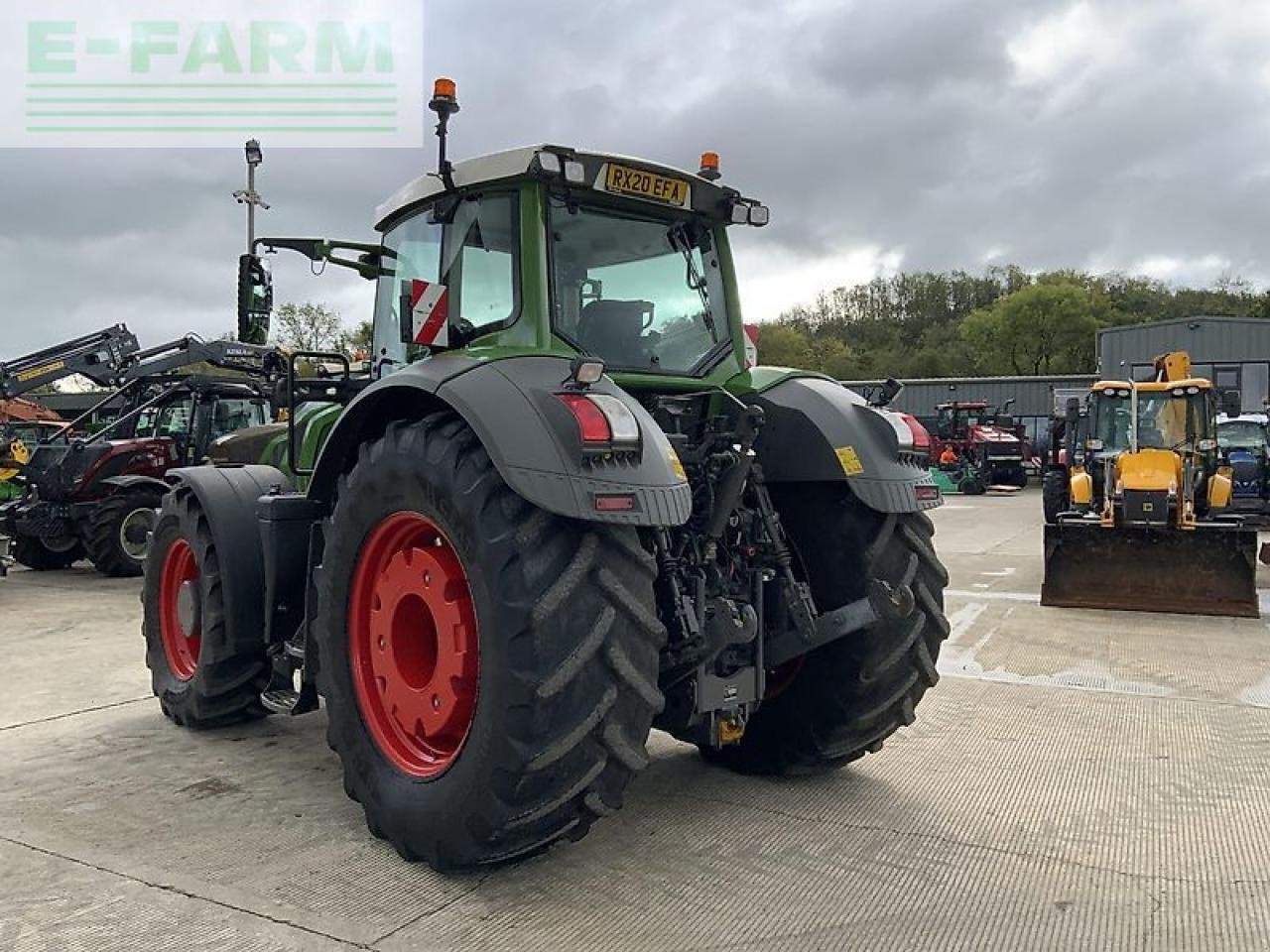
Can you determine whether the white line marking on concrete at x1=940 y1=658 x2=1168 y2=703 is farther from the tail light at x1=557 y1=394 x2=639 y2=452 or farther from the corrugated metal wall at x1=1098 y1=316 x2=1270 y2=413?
the corrugated metal wall at x1=1098 y1=316 x2=1270 y2=413

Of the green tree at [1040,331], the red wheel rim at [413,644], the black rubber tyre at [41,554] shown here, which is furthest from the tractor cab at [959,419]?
the green tree at [1040,331]

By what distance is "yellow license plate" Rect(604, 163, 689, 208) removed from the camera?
374 cm

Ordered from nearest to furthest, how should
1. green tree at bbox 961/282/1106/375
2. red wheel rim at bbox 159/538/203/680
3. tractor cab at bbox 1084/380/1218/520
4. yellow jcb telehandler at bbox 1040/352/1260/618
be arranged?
red wheel rim at bbox 159/538/203/680 < yellow jcb telehandler at bbox 1040/352/1260/618 < tractor cab at bbox 1084/380/1218/520 < green tree at bbox 961/282/1106/375

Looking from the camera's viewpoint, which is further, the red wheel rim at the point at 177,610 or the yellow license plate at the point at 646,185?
the red wheel rim at the point at 177,610

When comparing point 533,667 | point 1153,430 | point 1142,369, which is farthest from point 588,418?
point 1142,369

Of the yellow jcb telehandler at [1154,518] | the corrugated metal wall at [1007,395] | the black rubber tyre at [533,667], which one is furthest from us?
the corrugated metal wall at [1007,395]

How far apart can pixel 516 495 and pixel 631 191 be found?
1.39m

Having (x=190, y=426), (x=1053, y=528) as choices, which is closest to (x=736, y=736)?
(x=1053, y=528)

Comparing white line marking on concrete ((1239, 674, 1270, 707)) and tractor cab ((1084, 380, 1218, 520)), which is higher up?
tractor cab ((1084, 380, 1218, 520))

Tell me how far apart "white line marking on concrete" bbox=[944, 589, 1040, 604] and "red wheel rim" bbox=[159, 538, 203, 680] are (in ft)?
21.3

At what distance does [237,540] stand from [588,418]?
2.31 metres

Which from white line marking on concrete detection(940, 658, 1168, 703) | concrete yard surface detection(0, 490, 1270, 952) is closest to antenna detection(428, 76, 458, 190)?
concrete yard surface detection(0, 490, 1270, 952)

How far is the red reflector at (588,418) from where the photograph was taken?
2916 mm

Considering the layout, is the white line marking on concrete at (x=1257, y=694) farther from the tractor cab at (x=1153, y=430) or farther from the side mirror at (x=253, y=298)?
the side mirror at (x=253, y=298)
